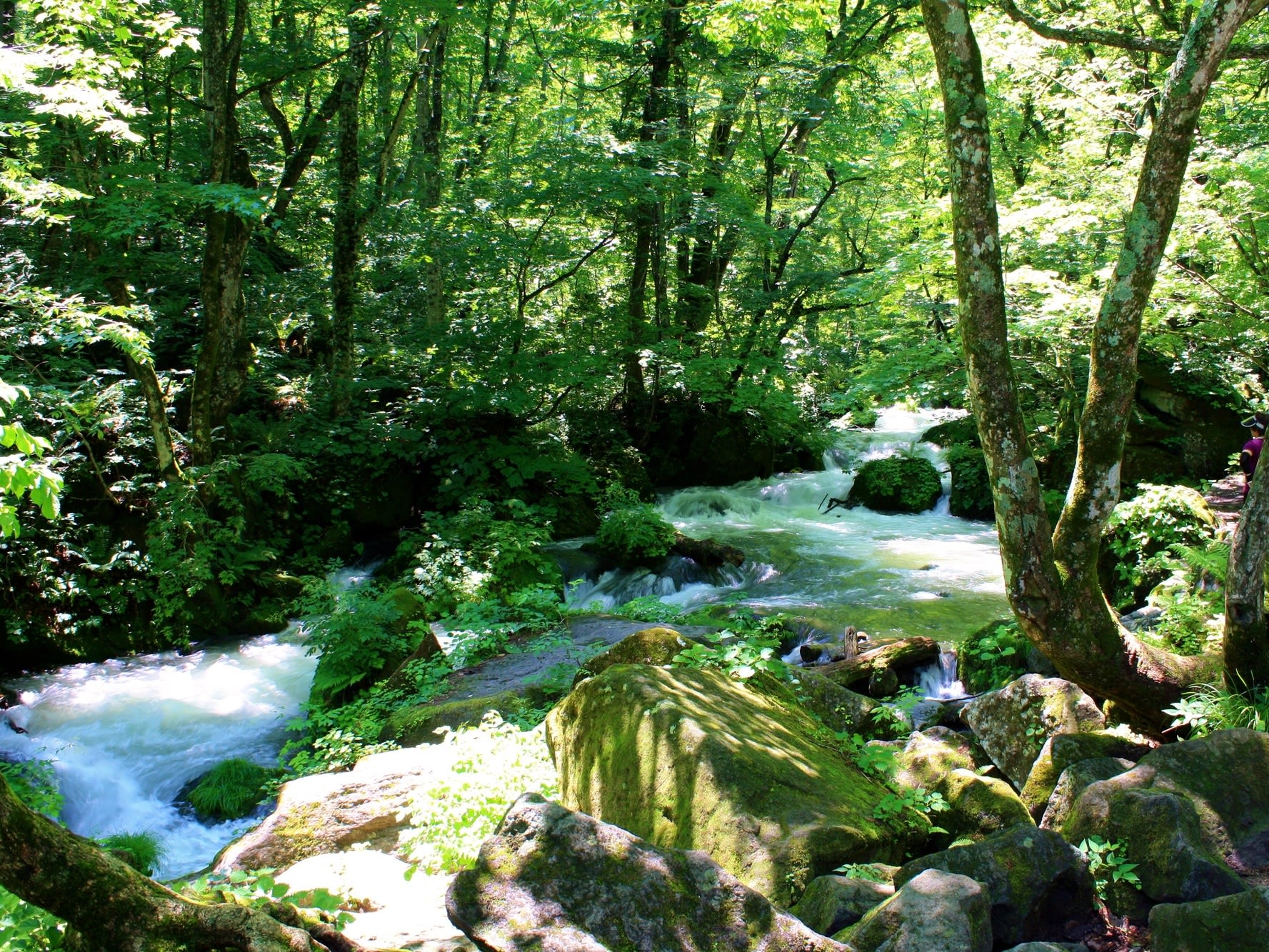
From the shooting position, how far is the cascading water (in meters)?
6.43

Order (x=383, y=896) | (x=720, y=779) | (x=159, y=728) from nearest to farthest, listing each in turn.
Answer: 1. (x=720, y=779)
2. (x=383, y=896)
3. (x=159, y=728)

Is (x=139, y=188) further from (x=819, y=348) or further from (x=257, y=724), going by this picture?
(x=819, y=348)

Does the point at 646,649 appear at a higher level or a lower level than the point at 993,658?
higher

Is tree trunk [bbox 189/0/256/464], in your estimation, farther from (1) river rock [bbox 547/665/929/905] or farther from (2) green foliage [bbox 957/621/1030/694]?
(2) green foliage [bbox 957/621/1030/694]

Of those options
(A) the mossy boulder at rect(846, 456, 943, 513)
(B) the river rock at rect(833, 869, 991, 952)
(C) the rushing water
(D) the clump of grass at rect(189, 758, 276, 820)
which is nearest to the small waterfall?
(C) the rushing water

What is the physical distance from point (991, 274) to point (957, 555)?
9075 millimetres

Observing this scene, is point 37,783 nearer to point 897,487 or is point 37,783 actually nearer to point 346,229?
point 346,229

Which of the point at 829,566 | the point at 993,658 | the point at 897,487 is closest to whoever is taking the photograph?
the point at 993,658

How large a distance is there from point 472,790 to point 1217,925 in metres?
3.35

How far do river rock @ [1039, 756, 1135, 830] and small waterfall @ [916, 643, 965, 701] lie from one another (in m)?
3.02

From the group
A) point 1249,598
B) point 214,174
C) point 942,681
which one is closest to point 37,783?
point 214,174

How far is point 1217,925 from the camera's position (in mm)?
2545

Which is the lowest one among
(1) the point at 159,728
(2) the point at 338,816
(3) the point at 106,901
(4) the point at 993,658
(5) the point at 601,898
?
(1) the point at 159,728

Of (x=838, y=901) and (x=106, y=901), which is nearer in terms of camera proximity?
(x=106, y=901)
